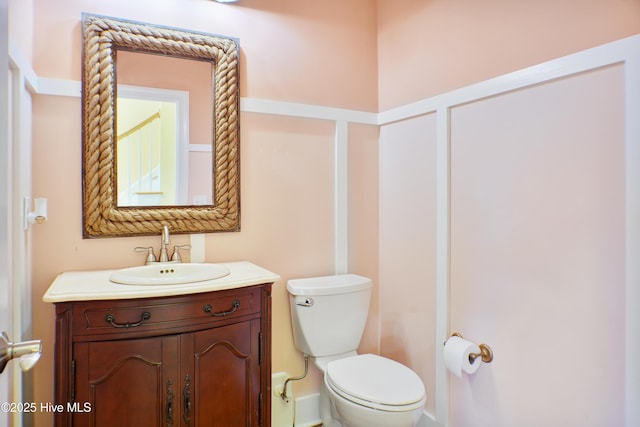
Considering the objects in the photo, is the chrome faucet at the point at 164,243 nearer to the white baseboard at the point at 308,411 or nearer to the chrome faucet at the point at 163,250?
the chrome faucet at the point at 163,250

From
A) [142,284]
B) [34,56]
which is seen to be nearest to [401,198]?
[142,284]

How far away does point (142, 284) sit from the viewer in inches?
55.0

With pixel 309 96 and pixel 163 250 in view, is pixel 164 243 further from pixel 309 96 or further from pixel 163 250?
pixel 309 96

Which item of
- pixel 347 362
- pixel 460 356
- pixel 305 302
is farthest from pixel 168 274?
pixel 460 356

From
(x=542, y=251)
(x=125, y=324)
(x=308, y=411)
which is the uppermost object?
(x=542, y=251)

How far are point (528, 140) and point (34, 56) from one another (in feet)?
6.70

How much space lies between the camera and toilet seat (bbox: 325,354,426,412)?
1.52 metres

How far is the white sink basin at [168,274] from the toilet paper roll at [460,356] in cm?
104

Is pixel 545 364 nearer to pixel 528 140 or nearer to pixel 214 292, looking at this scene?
pixel 528 140

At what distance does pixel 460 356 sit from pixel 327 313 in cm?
65

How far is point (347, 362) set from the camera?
1.86 meters

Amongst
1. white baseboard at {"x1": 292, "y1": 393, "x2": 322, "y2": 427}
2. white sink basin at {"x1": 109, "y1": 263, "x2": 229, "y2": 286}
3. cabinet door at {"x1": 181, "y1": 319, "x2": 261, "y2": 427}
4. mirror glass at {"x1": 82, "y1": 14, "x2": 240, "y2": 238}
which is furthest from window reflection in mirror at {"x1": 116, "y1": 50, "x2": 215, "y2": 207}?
white baseboard at {"x1": 292, "y1": 393, "x2": 322, "y2": 427}

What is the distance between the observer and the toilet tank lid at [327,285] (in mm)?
1941

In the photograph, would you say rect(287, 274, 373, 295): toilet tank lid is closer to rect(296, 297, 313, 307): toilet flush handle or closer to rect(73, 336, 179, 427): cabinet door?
rect(296, 297, 313, 307): toilet flush handle
